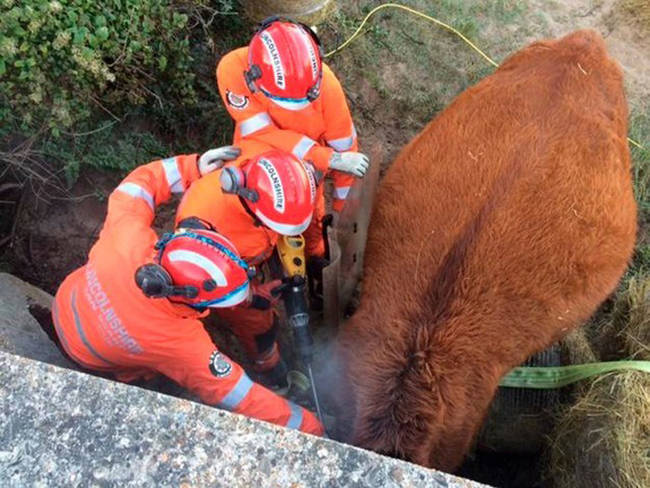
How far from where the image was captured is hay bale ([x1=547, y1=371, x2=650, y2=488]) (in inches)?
108

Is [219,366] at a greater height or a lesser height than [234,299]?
lesser

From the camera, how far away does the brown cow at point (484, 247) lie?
2842mm

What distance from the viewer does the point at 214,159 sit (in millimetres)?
3469

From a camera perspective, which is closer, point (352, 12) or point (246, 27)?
point (246, 27)

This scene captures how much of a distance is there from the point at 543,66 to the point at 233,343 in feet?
9.23

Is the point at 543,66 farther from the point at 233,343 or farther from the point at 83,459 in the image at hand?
the point at 83,459

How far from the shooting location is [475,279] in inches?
118

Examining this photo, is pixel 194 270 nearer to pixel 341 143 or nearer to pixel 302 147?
pixel 302 147

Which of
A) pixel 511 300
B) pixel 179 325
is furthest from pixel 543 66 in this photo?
pixel 179 325

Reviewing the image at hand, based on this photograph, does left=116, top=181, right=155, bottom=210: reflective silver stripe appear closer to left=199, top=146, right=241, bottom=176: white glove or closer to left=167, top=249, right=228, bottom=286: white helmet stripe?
left=199, top=146, right=241, bottom=176: white glove

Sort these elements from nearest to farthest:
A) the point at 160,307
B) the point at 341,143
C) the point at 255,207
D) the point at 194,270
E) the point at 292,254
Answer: the point at 194,270, the point at 160,307, the point at 255,207, the point at 292,254, the point at 341,143

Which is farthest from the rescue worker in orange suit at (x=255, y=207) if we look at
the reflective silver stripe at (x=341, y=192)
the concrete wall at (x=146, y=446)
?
the concrete wall at (x=146, y=446)

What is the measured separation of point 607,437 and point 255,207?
2066 mm

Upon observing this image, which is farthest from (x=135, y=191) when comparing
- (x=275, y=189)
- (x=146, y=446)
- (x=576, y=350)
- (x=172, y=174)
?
(x=576, y=350)
